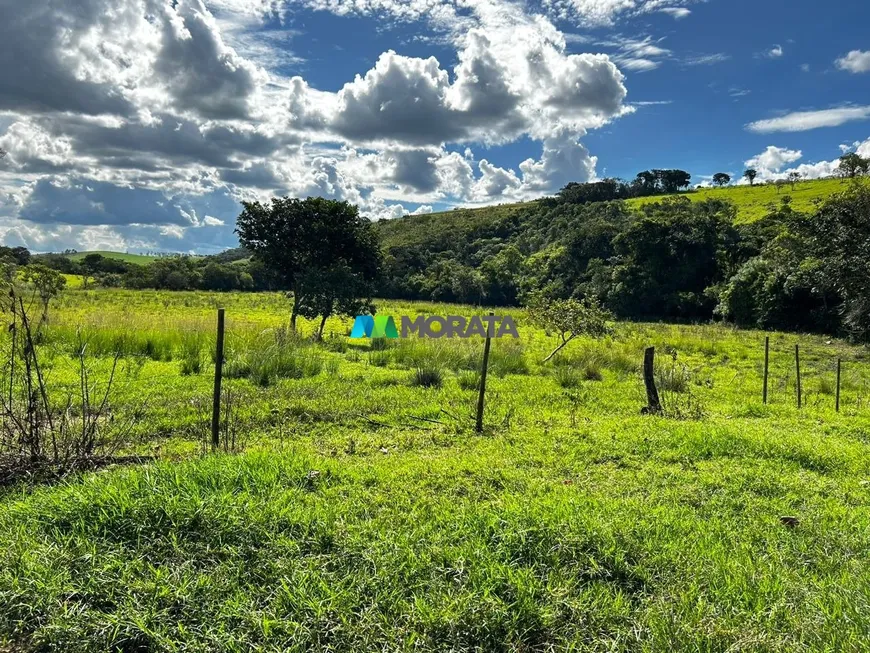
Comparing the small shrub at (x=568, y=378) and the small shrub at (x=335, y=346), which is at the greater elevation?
the small shrub at (x=335, y=346)

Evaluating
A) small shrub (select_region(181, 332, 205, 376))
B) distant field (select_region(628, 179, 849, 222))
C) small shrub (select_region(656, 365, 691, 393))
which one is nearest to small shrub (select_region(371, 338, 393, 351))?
small shrub (select_region(181, 332, 205, 376))

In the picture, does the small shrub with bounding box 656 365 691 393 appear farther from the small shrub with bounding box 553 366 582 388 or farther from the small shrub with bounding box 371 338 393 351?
the small shrub with bounding box 371 338 393 351

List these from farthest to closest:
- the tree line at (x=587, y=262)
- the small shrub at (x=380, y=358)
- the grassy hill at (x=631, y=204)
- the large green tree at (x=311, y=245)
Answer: the grassy hill at (x=631, y=204) → the tree line at (x=587, y=262) → the large green tree at (x=311, y=245) → the small shrub at (x=380, y=358)

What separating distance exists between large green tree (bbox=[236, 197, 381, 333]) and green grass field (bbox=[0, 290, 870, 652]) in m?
11.8

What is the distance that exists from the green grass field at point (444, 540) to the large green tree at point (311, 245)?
11.8m

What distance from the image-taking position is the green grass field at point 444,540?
9.32 feet

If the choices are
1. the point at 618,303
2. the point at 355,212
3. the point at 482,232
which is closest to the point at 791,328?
the point at 618,303

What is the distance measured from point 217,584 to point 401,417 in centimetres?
486

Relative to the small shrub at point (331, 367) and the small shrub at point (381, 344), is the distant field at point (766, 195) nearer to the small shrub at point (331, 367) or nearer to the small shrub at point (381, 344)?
the small shrub at point (381, 344)

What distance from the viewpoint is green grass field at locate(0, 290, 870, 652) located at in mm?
2842

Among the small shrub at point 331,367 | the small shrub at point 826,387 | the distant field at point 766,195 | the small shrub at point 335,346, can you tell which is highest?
the distant field at point 766,195

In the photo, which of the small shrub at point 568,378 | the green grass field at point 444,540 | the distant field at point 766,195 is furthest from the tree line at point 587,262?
the green grass field at point 444,540

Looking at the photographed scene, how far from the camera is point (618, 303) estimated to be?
4928cm

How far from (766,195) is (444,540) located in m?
91.3
